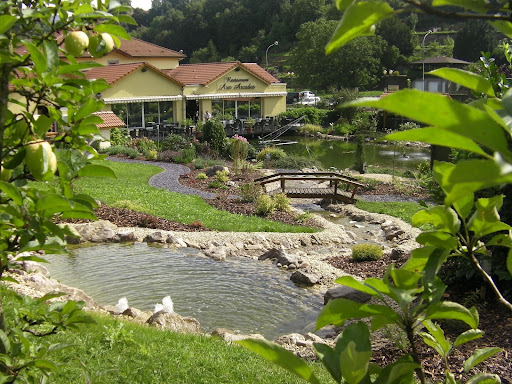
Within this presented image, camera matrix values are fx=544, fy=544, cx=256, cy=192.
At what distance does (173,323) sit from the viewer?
643 centimetres

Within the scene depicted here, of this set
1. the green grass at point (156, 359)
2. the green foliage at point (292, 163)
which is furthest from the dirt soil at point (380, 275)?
the green foliage at point (292, 163)

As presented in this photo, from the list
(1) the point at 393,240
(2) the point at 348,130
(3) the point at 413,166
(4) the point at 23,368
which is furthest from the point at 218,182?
(2) the point at 348,130

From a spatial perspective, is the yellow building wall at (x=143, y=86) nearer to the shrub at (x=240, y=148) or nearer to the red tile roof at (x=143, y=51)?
the red tile roof at (x=143, y=51)

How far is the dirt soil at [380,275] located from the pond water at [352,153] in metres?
5.85

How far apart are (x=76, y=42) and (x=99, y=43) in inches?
4.1

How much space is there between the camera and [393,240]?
1155 centimetres

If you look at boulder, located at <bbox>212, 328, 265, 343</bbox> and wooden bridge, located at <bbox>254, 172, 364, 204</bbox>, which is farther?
wooden bridge, located at <bbox>254, 172, 364, 204</bbox>

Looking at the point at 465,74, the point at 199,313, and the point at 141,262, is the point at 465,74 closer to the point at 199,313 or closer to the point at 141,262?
the point at 199,313

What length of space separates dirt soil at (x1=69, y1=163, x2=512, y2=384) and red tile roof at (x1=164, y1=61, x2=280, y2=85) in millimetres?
15088

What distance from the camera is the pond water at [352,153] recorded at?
79.0ft

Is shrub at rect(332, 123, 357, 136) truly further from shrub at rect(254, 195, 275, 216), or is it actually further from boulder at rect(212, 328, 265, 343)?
boulder at rect(212, 328, 265, 343)

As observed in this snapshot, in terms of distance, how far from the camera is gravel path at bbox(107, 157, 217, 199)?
647 inches

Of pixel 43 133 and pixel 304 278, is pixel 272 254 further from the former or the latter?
pixel 43 133

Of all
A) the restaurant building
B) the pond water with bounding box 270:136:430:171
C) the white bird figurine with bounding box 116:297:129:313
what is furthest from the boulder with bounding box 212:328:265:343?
the restaurant building
